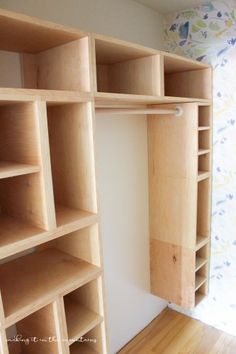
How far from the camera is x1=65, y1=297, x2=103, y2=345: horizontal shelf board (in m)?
1.36

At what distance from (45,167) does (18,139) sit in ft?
0.64

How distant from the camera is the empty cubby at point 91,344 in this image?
1488 mm

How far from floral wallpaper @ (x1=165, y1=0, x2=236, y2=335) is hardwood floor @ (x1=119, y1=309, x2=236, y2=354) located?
0.13 meters

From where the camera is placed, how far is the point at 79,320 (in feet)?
4.72

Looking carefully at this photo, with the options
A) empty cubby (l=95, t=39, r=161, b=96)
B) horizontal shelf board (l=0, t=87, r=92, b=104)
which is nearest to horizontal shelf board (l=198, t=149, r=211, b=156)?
empty cubby (l=95, t=39, r=161, b=96)

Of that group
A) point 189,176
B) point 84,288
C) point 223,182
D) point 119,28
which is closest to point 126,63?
point 119,28

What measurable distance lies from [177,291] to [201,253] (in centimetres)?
37

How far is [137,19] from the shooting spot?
6.95ft

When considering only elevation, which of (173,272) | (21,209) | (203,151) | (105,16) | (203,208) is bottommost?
(173,272)

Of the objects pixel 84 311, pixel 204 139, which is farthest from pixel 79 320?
pixel 204 139

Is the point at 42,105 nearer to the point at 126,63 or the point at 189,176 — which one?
the point at 126,63

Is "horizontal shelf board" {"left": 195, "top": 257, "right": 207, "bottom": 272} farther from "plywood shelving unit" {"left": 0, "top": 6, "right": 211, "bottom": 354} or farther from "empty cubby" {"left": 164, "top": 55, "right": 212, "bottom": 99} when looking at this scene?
"empty cubby" {"left": 164, "top": 55, "right": 212, "bottom": 99}

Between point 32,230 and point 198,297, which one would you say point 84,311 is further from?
point 198,297

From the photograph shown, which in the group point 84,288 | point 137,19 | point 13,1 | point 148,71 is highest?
point 137,19
